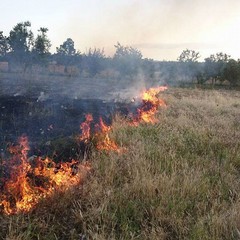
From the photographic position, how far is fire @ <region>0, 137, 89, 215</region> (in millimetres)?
4141

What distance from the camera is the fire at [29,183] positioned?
414 centimetres

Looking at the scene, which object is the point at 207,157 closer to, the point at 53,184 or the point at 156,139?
the point at 156,139

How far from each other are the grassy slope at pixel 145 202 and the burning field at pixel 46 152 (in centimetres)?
27

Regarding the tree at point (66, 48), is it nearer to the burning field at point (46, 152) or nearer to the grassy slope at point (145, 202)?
the burning field at point (46, 152)

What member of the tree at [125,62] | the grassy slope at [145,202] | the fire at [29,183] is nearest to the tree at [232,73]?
the tree at [125,62]

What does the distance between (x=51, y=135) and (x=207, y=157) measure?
385 cm

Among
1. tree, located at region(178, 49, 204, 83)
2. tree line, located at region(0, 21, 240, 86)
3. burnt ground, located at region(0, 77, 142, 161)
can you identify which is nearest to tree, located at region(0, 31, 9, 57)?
tree line, located at region(0, 21, 240, 86)

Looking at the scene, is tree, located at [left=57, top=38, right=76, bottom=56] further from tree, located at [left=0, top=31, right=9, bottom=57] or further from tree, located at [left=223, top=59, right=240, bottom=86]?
tree, located at [left=223, top=59, right=240, bottom=86]

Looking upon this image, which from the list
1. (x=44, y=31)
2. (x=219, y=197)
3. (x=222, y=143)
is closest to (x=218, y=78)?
(x=44, y=31)

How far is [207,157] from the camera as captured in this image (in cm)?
644

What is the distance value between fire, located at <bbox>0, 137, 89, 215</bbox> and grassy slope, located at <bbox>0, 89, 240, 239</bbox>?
0.57ft

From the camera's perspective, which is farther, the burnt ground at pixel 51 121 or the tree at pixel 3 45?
the tree at pixel 3 45

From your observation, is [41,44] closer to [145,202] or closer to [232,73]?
[232,73]

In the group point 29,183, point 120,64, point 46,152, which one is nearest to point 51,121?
point 46,152
